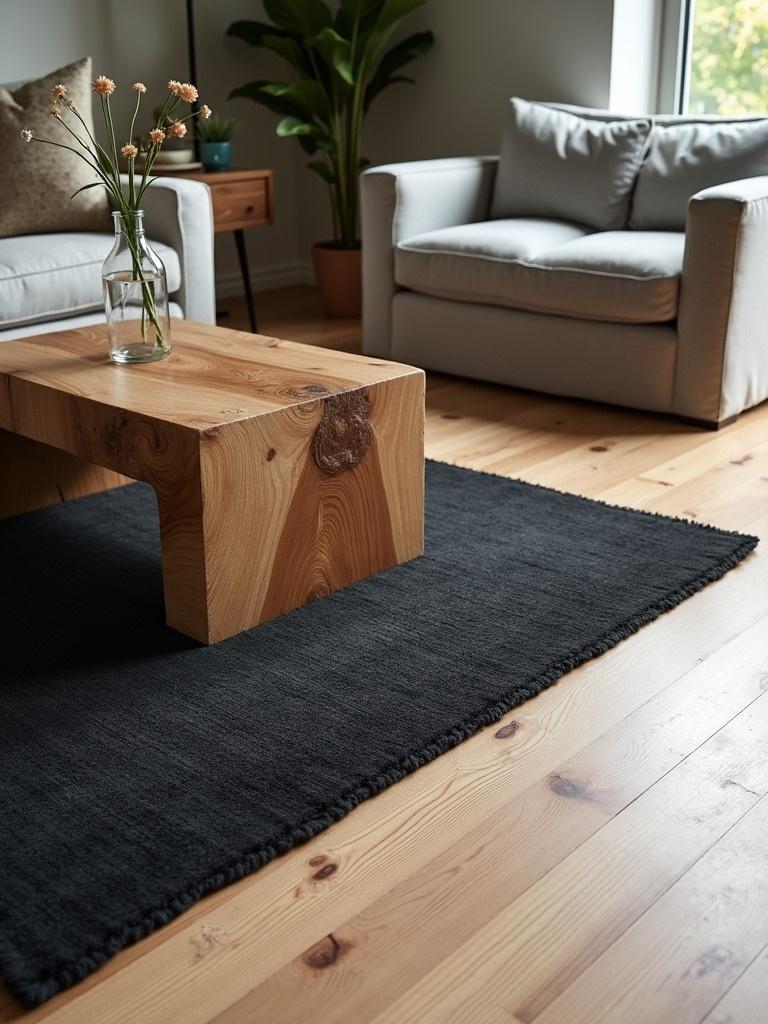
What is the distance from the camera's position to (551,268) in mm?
3283

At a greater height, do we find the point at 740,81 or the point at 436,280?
the point at 740,81

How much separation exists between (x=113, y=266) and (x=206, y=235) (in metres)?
1.23

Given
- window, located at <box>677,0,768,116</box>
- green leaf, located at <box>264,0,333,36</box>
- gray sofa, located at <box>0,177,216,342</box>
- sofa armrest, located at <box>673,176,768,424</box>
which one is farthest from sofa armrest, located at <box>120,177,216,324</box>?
window, located at <box>677,0,768,116</box>

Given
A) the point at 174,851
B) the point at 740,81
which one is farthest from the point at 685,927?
the point at 740,81

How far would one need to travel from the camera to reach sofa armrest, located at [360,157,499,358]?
12.0ft

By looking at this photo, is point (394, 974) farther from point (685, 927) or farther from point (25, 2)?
point (25, 2)

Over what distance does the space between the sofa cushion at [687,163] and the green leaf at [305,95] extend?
53.5 inches

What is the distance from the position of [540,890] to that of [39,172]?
2.66 meters

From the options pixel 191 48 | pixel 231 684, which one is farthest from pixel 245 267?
pixel 231 684

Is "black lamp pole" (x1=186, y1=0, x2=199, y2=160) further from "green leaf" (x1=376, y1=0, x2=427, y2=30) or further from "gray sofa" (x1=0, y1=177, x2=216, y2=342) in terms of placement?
"gray sofa" (x1=0, y1=177, x2=216, y2=342)

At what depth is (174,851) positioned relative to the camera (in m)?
1.45

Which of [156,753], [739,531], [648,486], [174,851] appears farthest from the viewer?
[648,486]

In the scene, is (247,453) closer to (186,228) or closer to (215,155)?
(186,228)

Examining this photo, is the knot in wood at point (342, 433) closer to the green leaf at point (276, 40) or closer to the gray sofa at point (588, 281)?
the gray sofa at point (588, 281)
